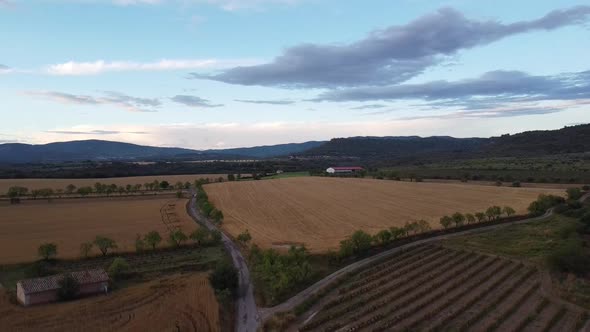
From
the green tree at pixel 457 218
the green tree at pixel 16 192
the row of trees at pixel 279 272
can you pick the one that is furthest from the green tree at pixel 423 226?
the green tree at pixel 16 192

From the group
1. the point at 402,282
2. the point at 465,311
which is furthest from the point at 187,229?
the point at 465,311

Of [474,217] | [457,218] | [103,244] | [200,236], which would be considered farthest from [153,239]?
[474,217]

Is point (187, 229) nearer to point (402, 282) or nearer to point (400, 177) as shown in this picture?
point (402, 282)

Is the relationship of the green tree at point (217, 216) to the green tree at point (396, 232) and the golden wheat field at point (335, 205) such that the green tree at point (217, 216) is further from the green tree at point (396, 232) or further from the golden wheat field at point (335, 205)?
the green tree at point (396, 232)

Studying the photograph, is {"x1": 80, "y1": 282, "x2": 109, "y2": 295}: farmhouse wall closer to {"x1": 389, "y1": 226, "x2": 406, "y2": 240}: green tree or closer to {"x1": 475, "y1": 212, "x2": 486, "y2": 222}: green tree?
{"x1": 389, "y1": 226, "x2": 406, "y2": 240}: green tree

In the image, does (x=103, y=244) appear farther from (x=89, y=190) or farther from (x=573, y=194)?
(x=573, y=194)

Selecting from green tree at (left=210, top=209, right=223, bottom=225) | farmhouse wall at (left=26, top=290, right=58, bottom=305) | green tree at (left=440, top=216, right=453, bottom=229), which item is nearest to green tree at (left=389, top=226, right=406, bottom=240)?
green tree at (left=440, top=216, right=453, bottom=229)
